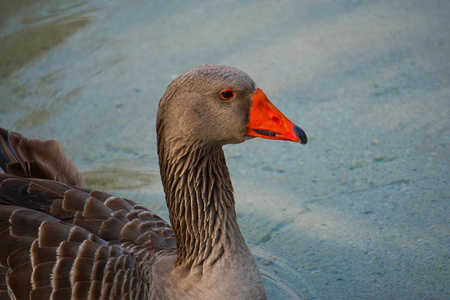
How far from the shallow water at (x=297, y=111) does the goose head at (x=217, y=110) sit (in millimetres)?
1074

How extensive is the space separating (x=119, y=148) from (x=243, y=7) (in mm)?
2393

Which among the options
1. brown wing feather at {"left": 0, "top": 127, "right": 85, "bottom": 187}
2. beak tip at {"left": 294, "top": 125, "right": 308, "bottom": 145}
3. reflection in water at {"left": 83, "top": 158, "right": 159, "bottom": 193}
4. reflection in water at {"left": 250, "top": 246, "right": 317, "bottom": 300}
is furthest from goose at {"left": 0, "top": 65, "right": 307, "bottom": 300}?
reflection in water at {"left": 83, "top": 158, "right": 159, "bottom": 193}

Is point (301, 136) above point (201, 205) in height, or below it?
above

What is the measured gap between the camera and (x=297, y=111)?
5.04 meters

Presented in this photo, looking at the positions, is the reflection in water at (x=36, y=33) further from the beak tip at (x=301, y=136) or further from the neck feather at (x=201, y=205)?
the beak tip at (x=301, y=136)

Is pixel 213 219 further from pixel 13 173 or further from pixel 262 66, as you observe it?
pixel 262 66

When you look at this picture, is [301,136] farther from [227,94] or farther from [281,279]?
[281,279]

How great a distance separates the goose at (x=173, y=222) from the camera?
2838 mm

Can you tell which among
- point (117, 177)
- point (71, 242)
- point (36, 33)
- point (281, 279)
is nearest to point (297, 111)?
point (117, 177)

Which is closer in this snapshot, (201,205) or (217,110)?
(217,110)

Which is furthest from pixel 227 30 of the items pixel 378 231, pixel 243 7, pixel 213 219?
pixel 213 219

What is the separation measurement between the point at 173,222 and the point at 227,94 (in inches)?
28.1

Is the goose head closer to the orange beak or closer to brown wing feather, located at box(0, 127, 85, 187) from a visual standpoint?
the orange beak

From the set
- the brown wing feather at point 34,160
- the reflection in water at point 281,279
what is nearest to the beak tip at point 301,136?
the reflection in water at point 281,279
